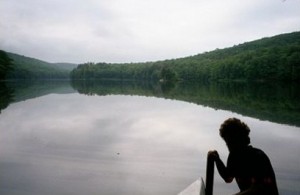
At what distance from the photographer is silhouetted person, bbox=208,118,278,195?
13.5ft

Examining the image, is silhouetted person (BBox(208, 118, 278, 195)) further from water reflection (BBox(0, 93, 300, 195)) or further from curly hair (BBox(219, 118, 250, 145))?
water reflection (BBox(0, 93, 300, 195))

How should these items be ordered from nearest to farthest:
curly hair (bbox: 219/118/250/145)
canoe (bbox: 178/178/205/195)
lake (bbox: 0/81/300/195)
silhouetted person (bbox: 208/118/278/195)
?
silhouetted person (bbox: 208/118/278/195), curly hair (bbox: 219/118/250/145), canoe (bbox: 178/178/205/195), lake (bbox: 0/81/300/195)

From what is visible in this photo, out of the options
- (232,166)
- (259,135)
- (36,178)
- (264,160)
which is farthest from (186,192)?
(259,135)

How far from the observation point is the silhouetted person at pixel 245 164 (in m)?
4.13

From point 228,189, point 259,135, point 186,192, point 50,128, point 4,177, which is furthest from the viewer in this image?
point 50,128

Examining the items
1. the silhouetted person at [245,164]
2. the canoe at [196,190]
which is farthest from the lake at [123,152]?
the silhouetted person at [245,164]

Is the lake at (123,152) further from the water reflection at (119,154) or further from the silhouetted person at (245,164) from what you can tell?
the silhouetted person at (245,164)

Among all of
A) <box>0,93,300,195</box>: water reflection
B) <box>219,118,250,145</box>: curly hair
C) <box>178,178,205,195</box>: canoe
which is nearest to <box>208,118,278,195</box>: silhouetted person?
<box>219,118,250,145</box>: curly hair

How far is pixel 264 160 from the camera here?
13.5 feet

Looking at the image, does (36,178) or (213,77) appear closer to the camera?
(36,178)

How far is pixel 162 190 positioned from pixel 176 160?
3716 millimetres

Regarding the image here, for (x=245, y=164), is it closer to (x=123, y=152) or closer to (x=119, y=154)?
(x=119, y=154)

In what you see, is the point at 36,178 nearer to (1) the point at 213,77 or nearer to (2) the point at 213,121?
(2) the point at 213,121

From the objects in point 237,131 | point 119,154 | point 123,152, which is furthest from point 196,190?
point 123,152
